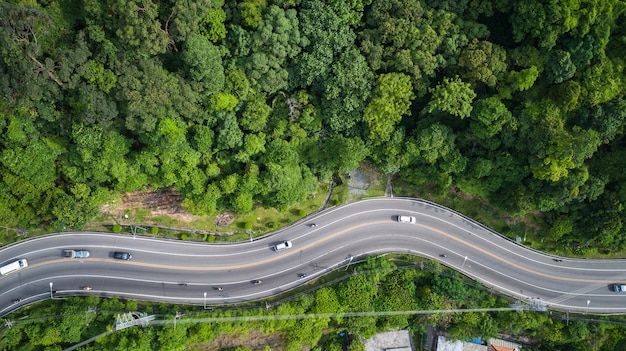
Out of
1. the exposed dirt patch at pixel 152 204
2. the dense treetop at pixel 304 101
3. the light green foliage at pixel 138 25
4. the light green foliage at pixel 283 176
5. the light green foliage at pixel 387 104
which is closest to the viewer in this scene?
the light green foliage at pixel 138 25

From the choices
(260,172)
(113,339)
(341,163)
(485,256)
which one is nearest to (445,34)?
(341,163)

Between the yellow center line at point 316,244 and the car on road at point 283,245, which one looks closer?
the yellow center line at point 316,244

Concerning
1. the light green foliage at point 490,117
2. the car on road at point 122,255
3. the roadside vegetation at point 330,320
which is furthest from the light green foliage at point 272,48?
the roadside vegetation at point 330,320

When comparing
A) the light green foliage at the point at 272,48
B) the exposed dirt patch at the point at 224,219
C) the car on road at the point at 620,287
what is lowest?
the car on road at the point at 620,287

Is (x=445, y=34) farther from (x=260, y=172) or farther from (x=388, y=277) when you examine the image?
(x=388, y=277)

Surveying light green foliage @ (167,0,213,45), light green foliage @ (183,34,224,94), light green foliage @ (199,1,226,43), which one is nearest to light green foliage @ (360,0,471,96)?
light green foliage @ (199,1,226,43)

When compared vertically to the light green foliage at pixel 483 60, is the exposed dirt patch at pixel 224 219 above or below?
below

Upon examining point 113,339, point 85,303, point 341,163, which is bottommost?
point 113,339

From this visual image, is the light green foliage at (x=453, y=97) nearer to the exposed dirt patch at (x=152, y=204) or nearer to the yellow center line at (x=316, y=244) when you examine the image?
the yellow center line at (x=316, y=244)

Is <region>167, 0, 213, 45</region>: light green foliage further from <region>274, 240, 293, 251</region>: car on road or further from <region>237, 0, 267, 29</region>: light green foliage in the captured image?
<region>274, 240, 293, 251</region>: car on road
